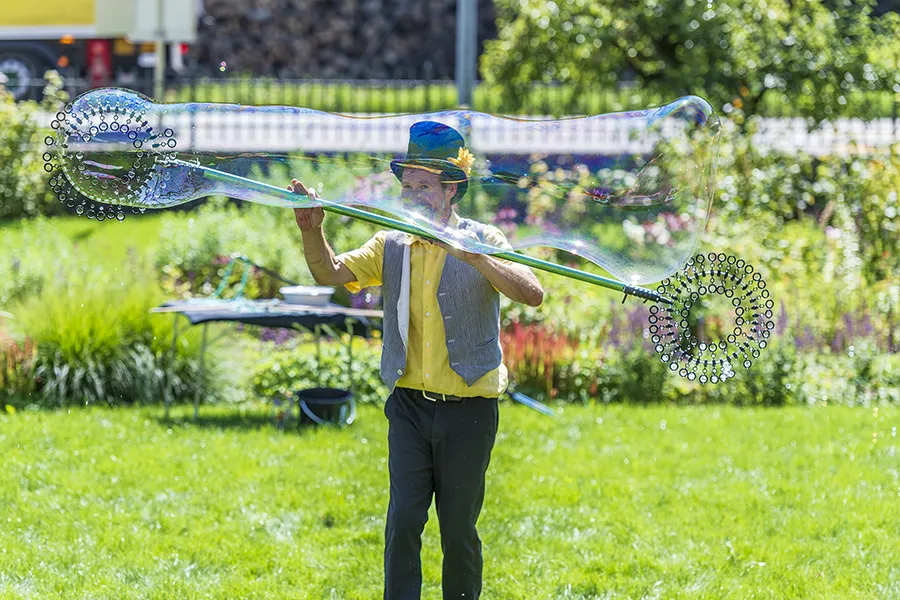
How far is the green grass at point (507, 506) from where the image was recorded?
4.67 m

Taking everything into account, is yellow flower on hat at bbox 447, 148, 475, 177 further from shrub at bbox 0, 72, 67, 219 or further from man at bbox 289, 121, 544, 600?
shrub at bbox 0, 72, 67, 219

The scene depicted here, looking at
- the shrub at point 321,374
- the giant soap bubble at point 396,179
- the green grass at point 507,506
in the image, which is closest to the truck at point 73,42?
the shrub at point 321,374

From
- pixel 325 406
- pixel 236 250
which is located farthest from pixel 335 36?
pixel 325 406

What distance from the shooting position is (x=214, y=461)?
6125 mm

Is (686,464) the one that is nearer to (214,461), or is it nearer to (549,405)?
(549,405)

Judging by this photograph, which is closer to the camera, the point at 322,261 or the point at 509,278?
the point at 509,278

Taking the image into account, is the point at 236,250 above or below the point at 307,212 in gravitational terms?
below

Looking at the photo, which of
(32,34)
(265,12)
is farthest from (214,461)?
(265,12)

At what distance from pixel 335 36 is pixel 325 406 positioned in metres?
18.9

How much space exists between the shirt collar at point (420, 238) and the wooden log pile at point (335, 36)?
67.3 ft

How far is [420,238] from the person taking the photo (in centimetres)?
389

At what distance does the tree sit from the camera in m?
11.3

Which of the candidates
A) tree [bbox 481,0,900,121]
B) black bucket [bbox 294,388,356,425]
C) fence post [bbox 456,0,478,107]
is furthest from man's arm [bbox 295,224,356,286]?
fence post [bbox 456,0,478,107]

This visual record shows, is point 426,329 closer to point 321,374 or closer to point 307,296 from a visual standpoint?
point 307,296
